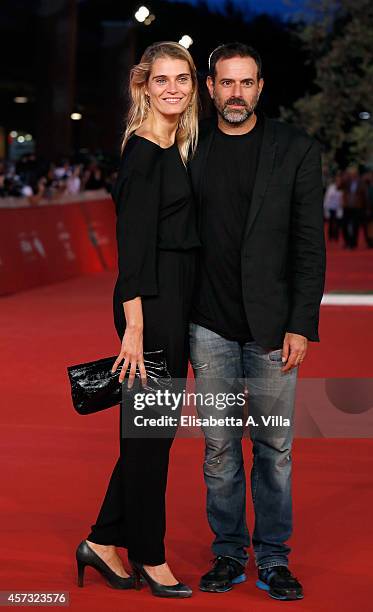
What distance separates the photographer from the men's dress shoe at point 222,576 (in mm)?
5961

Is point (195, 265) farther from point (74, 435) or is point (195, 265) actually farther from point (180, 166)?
point (74, 435)

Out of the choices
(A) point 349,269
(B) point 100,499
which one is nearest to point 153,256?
(B) point 100,499

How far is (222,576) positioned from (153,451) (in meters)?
0.62

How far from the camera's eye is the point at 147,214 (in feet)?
18.5

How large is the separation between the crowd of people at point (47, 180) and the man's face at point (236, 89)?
18669 mm

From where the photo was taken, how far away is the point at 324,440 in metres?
9.48

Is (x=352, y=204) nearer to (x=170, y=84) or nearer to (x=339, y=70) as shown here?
(x=339, y=70)

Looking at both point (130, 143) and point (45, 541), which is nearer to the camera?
point (130, 143)

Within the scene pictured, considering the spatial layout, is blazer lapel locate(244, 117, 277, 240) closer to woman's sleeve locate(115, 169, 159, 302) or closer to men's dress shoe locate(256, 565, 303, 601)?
woman's sleeve locate(115, 169, 159, 302)

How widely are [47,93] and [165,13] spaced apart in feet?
139

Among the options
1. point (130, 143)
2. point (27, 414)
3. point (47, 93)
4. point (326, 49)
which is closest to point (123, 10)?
point (47, 93)

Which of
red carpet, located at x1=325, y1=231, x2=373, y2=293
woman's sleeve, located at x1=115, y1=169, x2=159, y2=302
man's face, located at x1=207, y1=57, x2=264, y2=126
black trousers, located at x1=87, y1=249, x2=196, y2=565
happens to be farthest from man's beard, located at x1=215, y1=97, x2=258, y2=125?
red carpet, located at x1=325, y1=231, x2=373, y2=293

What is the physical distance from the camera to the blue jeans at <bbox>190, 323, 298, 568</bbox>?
590 cm

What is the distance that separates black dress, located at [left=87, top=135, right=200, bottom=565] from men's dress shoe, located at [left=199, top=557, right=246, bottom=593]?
0.22 metres
